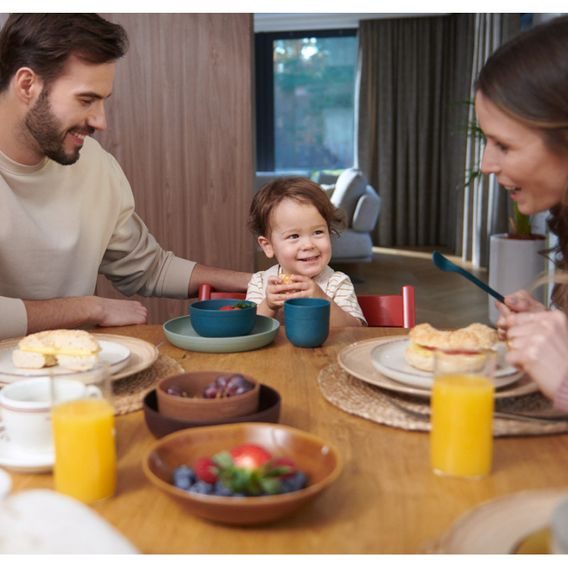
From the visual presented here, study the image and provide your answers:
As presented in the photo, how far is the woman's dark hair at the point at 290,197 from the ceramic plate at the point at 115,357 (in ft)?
2.41

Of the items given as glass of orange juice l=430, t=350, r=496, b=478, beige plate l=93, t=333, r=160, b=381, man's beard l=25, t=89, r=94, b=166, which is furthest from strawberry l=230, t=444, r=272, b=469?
man's beard l=25, t=89, r=94, b=166

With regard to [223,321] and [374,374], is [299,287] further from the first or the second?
[374,374]

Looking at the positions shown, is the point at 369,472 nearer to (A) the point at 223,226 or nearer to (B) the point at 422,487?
(B) the point at 422,487

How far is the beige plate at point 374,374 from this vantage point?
44.7 inches

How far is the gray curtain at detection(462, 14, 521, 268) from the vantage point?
21.1 ft

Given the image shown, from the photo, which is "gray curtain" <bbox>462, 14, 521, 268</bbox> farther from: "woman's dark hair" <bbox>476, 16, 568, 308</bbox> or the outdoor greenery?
"woman's dark hair" <bbox>476, 16, 568, 308</bbox>

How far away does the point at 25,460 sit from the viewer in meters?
0.93

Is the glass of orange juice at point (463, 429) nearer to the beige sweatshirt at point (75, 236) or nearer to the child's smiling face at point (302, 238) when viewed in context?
the child's smiling face at point (302, 238)

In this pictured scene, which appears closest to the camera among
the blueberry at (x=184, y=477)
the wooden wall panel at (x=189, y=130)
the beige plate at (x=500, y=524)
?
the beige plate at (x=500, y=524)

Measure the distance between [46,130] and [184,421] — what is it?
1.23 meters

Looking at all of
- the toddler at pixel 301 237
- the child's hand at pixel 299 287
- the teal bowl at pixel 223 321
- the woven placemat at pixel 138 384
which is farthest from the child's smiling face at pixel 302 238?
the woven placemat at pixel 138 384

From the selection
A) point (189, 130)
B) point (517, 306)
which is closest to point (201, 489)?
point (517, 306)

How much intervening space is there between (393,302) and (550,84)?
0.87 meters

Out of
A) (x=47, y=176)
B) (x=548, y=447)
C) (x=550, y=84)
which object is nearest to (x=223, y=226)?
(x=47, y=176)
